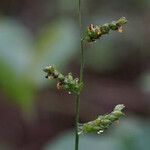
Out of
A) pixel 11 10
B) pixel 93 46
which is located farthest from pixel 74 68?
pixel 11 10

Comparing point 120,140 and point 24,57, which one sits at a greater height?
point 24,57

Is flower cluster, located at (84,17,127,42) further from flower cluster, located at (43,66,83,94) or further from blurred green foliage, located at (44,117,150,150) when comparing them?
blurred green foliage, located at (44,117,150,150)

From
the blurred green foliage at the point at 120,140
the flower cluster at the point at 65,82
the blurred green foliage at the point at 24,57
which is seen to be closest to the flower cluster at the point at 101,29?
the flower cluster at the point at 65,82

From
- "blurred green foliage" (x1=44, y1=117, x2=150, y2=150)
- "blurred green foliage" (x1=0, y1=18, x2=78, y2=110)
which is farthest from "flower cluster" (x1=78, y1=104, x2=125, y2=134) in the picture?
"blurred green foliage" (x1=44, y1=117, x2=150, y2=150)

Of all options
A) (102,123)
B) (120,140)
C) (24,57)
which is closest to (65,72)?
(120,140)

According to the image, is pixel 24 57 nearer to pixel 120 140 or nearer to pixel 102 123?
pixel 120 140

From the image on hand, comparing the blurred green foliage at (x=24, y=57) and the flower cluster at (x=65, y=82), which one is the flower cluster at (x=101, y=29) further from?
the blurred green foliage at (x=24, y=57)

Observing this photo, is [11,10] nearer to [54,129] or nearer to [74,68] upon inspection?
[74,68]
